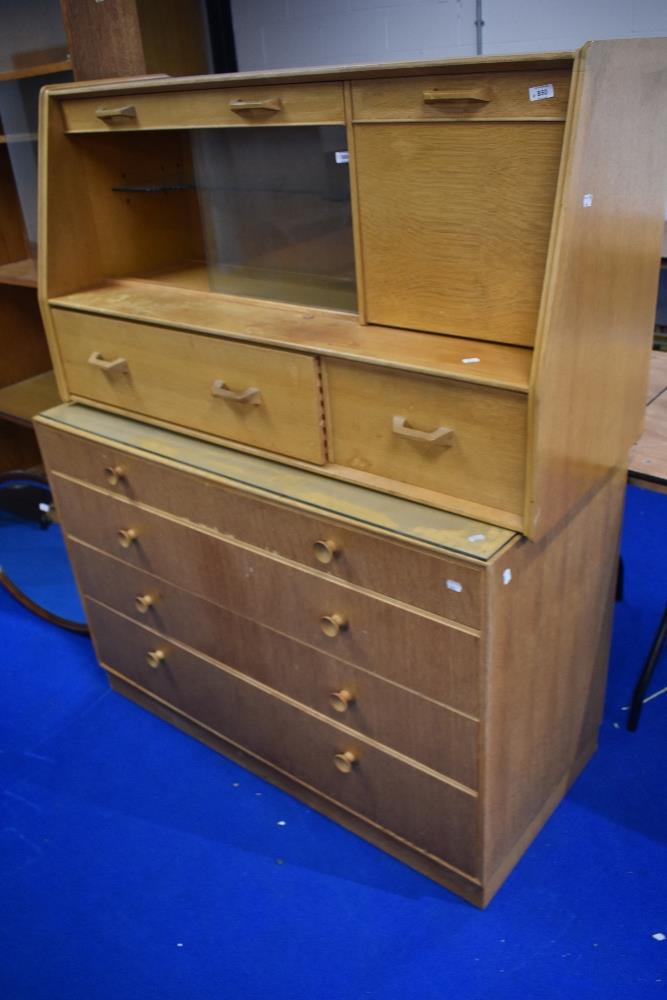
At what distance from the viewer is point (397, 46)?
3.47 meters

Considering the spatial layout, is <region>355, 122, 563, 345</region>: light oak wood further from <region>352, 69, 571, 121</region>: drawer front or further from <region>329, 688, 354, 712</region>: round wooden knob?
<region>329, 688, 354, 712</region>: round wooden knob

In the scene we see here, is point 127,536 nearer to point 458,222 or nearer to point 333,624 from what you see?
point 333,624

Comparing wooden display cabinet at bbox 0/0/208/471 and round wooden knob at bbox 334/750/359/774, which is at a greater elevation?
wooden display cabinet at bbox 0/0/208/471

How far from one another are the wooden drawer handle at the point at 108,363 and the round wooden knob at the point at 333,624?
717 millimetres

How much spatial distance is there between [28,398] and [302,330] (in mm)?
1850

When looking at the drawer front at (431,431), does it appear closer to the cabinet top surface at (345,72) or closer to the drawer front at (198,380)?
the drawer front at (198,380)

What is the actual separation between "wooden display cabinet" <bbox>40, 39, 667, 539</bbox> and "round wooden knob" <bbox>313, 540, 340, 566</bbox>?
5.2 inches

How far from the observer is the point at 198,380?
1.71 m

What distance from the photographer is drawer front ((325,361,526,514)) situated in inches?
51.3

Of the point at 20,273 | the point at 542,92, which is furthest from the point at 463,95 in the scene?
the point at 20,273

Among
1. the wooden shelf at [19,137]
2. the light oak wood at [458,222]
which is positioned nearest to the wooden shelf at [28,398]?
the wooden shelf at [19,137]

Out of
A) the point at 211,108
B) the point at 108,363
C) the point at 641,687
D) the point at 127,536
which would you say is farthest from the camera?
the point at 641,687

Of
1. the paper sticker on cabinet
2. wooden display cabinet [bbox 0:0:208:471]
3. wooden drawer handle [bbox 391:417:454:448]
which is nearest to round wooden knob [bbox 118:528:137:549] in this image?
wooden drawer handle [bbox 391:417:454:448]

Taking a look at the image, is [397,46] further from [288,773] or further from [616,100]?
[288,773]
